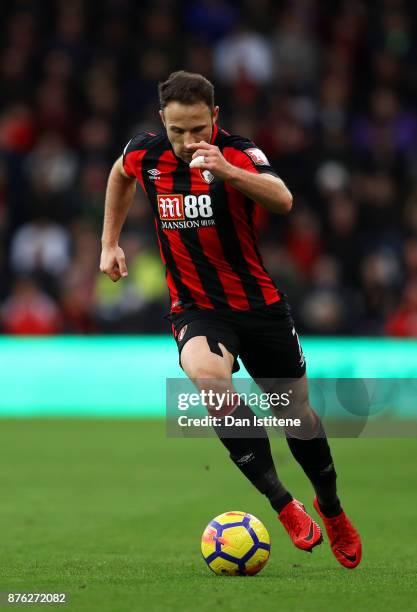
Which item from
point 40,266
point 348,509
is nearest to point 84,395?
point 40,266

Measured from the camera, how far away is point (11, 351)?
13305 mm

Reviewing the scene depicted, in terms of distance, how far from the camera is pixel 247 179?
5.22m

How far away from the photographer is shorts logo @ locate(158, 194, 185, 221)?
18.7 ft

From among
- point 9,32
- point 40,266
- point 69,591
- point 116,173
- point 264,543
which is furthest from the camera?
point 9,32

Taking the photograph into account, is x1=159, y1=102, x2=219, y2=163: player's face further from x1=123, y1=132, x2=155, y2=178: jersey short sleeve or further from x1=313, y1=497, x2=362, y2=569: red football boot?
x1=313, y1=497, x2=362, y2=569: red football boot

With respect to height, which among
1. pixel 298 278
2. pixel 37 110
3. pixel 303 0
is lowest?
pixel 298 278

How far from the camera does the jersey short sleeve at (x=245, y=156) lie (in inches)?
217

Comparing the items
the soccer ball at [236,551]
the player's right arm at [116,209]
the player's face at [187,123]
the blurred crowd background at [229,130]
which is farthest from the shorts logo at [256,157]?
the blurred crowd background at [229,130]

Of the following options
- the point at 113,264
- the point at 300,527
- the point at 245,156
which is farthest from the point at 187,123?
the point at 300,527

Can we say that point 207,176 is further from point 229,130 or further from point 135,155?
point 229,130

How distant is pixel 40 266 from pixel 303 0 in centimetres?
565

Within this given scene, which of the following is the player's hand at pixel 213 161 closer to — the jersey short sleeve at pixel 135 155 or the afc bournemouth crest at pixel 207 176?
the afc bournemouth crest at pixel 207 176

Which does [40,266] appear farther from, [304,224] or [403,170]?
[403,170]

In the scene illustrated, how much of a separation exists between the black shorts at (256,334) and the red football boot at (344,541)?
732 millimetres
